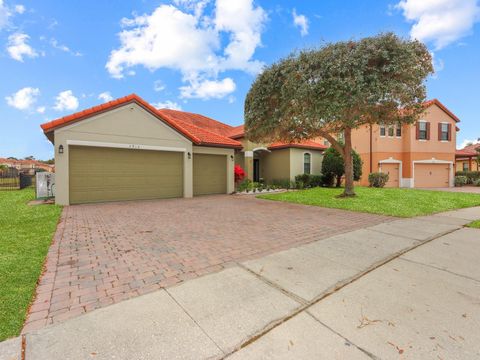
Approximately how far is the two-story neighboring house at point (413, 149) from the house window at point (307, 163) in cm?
561

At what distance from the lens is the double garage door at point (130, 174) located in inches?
397

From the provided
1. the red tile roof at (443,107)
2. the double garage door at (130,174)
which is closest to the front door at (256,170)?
the double garage door at (130,174)

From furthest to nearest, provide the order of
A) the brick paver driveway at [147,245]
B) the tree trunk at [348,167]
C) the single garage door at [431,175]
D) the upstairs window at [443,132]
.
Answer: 1. the upstairs window at [443,132]
2. the single garage door at [431,175]
3. the tree trunk at [348,167]
4. the brick paver driveway at [147,245]

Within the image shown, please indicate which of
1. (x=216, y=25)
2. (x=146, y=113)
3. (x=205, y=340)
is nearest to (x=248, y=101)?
(x=216, y=25)

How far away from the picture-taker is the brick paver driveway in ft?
9.58

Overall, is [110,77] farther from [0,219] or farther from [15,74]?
[0,219]

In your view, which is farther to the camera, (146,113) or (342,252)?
(146,113)

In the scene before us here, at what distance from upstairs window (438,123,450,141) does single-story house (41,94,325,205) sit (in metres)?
20.2

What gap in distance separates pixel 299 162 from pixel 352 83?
10003mm

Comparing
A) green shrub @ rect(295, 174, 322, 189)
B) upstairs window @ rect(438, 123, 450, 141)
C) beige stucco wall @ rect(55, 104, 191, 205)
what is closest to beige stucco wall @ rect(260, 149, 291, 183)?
green shrub @ rect(295, 174, 322, 189)

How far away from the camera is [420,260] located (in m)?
3.87

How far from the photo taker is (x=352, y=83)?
29.0ft

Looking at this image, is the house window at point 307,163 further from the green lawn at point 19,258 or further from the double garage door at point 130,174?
the green lawn at point 19,258

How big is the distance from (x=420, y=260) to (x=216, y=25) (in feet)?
44.1
